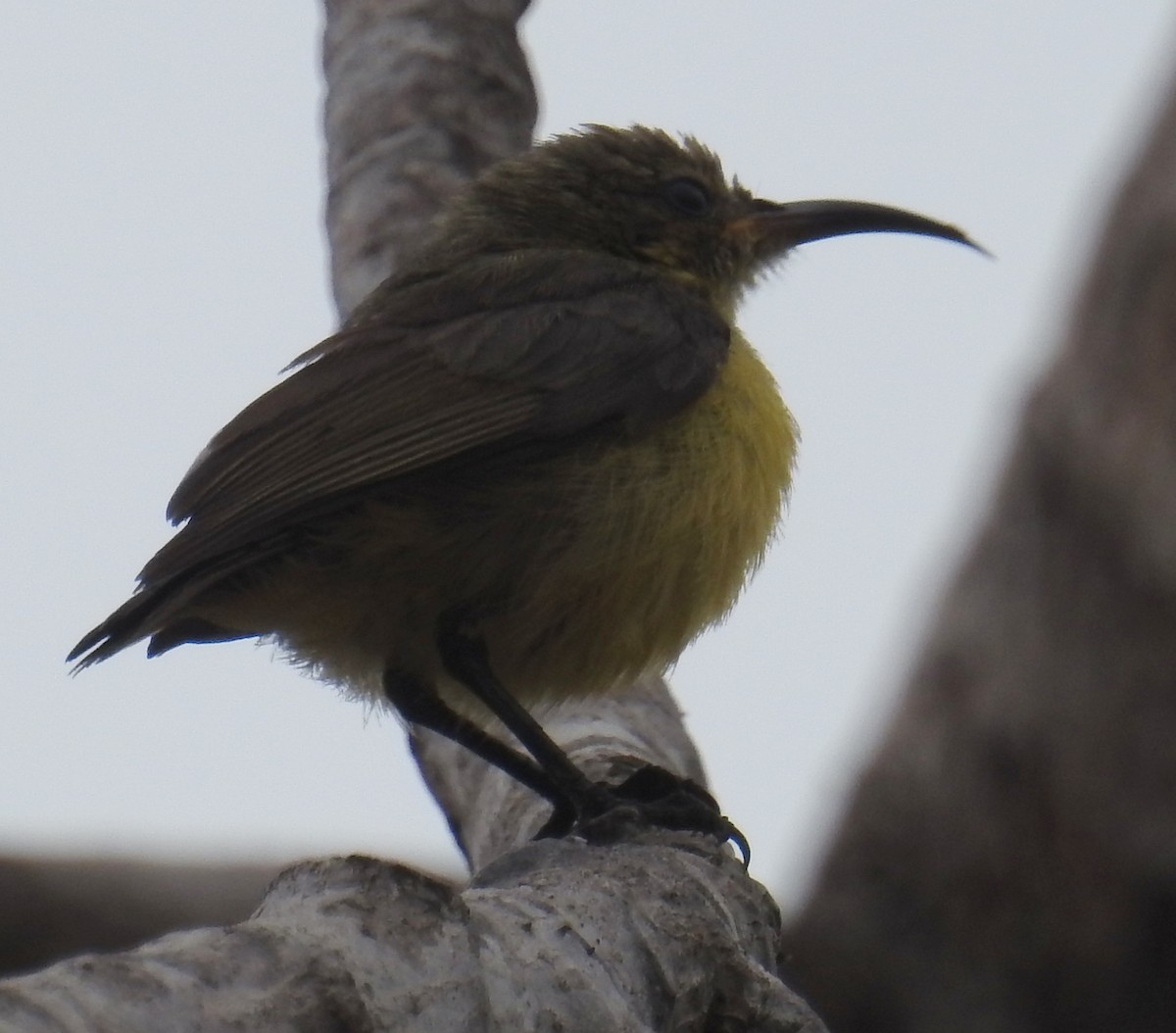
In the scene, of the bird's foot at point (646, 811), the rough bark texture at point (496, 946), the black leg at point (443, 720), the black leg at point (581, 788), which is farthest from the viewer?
the black leg at point (443, 720)

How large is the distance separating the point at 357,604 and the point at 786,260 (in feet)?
6.27

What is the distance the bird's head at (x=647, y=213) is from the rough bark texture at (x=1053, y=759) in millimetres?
1737

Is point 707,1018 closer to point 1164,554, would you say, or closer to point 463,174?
point 463,174

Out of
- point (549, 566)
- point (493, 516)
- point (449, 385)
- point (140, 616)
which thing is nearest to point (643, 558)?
point (549, 566)

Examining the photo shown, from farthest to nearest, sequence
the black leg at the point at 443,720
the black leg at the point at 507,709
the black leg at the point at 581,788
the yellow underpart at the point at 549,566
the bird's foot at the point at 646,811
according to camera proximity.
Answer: the black leg at the point at 443,720, the yellow underpart at the point at 549,566, the black leg at the point at 507,709, the black leg at the point at 581,788, the bird's foot at the point at 646,811

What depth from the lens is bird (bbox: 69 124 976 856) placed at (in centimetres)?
406

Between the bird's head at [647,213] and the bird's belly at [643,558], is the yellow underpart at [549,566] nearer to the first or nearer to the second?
the bird's belly at [643,558]

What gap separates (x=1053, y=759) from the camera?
670 centimetres

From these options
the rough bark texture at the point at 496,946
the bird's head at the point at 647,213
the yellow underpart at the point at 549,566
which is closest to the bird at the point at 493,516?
the yellow underpart at the point at 549,566

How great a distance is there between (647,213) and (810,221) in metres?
0.51

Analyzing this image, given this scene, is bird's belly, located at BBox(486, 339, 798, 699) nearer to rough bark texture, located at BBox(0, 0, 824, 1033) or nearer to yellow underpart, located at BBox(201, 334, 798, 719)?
yellow underpart, located at BBox(201, 334, 798, 719)

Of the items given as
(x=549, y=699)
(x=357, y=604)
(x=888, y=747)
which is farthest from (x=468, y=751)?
(x=888, y=747)

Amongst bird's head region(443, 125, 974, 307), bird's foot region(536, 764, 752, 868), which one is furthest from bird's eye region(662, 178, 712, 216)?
bird's foot region(536, 764, 752, 868)

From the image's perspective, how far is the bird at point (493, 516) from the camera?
4.06m
